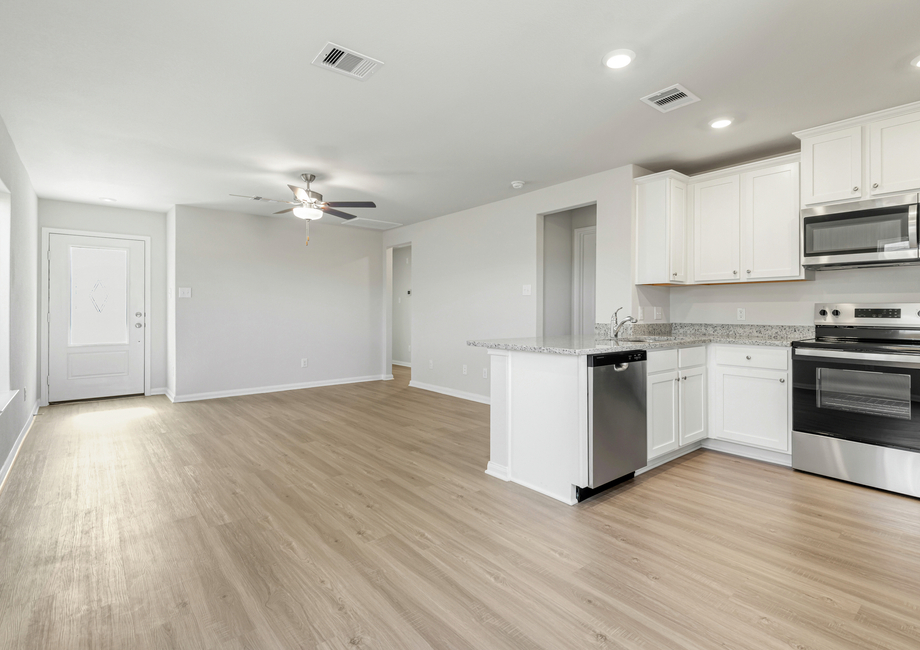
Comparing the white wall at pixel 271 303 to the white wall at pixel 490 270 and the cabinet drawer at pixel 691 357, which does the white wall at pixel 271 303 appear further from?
the cabinet drawer at pixel 691 357

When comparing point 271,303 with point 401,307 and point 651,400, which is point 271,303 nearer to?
point 401,307

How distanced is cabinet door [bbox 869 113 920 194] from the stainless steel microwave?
89 millimetres

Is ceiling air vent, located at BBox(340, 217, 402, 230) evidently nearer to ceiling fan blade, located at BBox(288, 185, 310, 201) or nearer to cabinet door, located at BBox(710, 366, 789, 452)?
ceiling fan blade, located at BBox(288, 185, 310, 201)

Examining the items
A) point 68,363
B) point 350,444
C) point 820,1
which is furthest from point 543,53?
point 68,363

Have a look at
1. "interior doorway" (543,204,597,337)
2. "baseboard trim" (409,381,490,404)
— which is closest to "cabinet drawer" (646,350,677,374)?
"interior doorway" (543,204,597,337)

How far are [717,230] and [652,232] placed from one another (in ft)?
1.70

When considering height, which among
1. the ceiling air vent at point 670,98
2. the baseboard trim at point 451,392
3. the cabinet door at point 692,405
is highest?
the ceiling air vent at point 670,98

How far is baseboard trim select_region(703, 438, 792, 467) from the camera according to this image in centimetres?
336

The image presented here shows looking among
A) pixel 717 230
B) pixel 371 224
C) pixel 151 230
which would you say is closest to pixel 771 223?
pixel 717 230

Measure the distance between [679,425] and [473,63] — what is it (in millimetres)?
2796

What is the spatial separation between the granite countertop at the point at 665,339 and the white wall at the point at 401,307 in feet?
17.9

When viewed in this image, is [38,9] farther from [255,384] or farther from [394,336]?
[394,336]

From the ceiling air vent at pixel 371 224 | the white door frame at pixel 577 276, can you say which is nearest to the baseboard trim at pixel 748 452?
the white door frame at pixel 577 276

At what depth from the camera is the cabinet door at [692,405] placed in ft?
11.3
